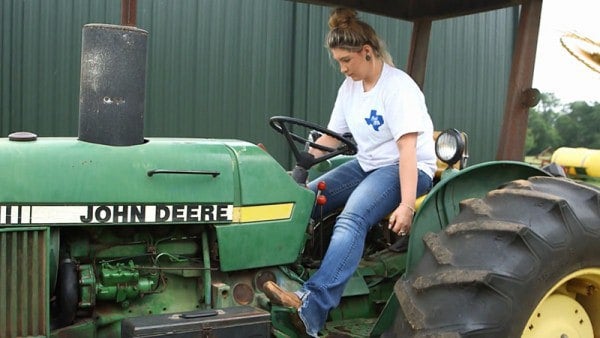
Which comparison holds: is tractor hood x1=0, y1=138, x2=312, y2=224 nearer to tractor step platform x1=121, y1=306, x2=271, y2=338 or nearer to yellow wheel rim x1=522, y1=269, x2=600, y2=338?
tractor step platform x1=121, y1=306, x2=271, y2=338

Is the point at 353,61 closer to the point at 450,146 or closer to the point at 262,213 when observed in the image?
the point at 450,146

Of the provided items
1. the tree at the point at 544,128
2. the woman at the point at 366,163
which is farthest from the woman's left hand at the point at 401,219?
the tree at the point at 544,128

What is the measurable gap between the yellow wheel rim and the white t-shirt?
3.03ft

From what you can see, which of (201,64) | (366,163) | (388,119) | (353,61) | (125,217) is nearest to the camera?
(125,217)

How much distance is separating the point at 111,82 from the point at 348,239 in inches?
51.7

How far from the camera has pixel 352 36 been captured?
12.8ft

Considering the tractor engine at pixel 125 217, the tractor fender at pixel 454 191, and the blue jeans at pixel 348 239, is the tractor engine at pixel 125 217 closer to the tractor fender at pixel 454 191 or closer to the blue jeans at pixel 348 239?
the blue jeans at pixel 348 239

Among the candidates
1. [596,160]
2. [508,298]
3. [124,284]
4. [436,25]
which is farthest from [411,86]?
[436,25]

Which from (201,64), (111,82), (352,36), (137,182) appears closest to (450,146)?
(352,36)

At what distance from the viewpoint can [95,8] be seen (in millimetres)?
9461

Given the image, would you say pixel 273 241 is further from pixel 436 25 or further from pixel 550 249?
pixel 436 25

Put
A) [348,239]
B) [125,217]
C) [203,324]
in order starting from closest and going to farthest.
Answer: [203,324], [125,217], [348,239]

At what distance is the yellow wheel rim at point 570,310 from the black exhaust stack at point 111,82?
6.48ft

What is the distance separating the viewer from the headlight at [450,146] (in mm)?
3910
